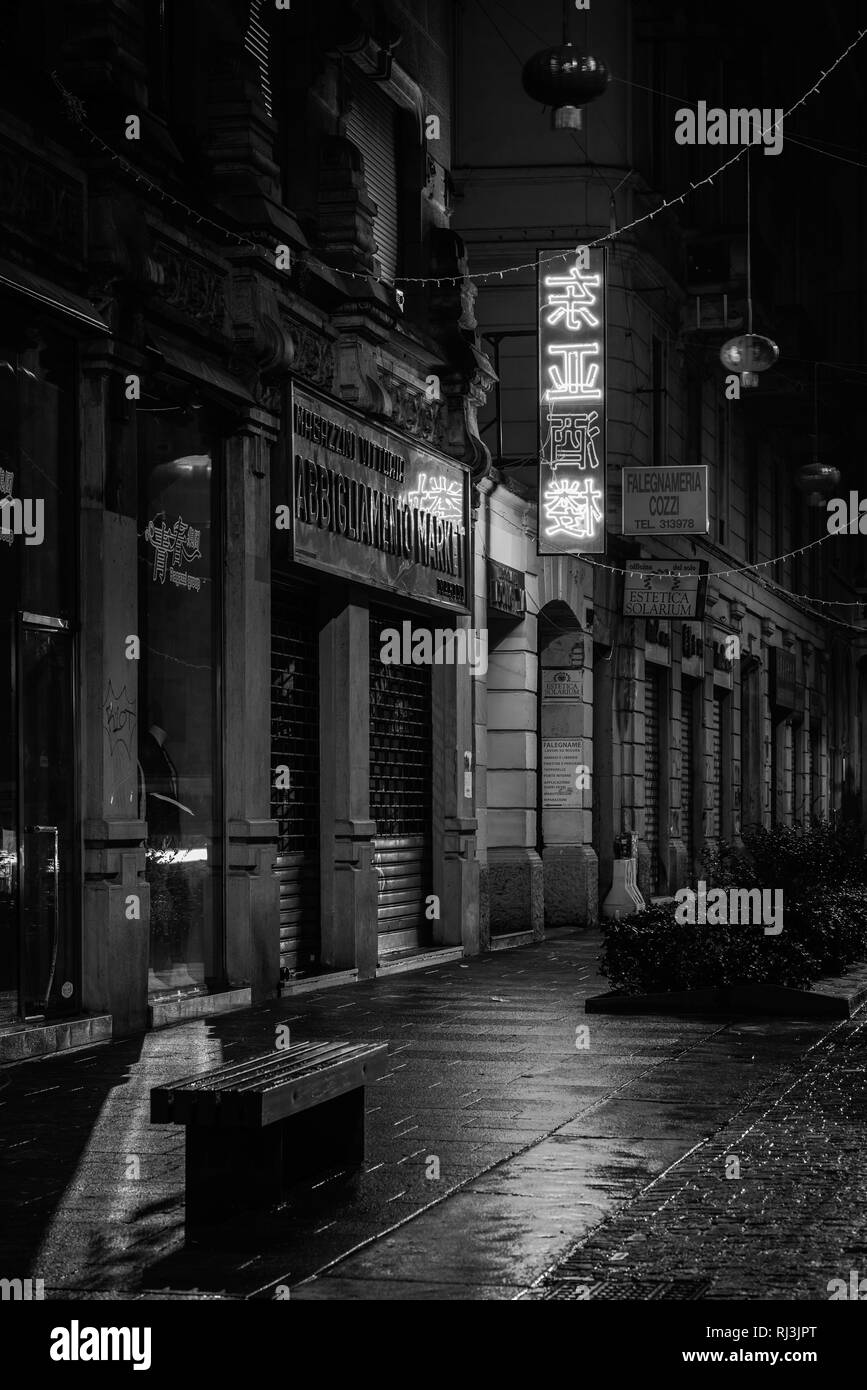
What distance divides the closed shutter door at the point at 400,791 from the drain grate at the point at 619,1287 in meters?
12.0

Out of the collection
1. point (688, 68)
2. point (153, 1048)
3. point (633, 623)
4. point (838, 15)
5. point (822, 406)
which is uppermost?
point (838, 15)

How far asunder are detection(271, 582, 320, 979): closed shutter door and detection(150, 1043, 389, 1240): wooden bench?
8.28 m

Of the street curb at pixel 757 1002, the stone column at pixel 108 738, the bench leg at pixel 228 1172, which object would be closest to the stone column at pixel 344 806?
the street curb at pixel 757 1002

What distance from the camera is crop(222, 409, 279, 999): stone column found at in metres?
14.6

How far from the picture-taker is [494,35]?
26359 millimetres

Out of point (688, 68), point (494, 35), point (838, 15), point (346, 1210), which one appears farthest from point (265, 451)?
point (838, 15)

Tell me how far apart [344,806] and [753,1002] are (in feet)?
15.7

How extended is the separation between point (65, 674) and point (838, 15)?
109 feet

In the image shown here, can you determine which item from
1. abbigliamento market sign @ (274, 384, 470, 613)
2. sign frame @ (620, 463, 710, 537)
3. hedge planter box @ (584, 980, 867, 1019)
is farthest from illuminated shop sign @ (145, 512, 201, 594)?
sign frame @ (620, 463, 710, 537)

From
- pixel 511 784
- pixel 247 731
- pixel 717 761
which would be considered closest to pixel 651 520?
pixel 511 784

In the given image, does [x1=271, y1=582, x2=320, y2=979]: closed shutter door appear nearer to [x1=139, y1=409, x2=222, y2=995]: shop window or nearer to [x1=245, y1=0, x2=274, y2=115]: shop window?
[x1=139, y1=409, x2=222, y2=995]: shop window
